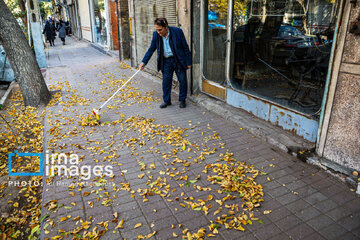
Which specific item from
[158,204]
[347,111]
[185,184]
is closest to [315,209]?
[347,111]

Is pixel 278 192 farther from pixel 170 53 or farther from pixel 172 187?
pixel 170 53

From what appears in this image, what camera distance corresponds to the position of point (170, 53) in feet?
20.9

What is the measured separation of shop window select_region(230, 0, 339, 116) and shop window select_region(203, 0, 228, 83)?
31 centimetres

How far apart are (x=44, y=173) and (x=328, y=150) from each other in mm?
4123

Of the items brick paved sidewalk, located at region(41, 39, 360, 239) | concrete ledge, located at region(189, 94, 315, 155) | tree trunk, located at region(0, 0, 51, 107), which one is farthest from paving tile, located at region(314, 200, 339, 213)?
tree trunk, located at region(0, 0, 51, 107)

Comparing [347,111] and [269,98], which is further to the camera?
[269,98]

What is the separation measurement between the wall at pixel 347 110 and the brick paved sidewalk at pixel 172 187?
39 centimetres

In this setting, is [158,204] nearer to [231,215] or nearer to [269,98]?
[231,215]

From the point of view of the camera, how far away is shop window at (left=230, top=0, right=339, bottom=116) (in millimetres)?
4301

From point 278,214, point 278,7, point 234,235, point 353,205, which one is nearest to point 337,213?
point 353,205

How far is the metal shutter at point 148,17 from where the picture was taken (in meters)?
8.18

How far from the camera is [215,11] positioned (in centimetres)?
639

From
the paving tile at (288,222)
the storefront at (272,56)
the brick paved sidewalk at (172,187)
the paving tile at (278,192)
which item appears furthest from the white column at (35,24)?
the paving tile at (288,222)

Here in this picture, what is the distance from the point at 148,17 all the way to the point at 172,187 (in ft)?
26.0
